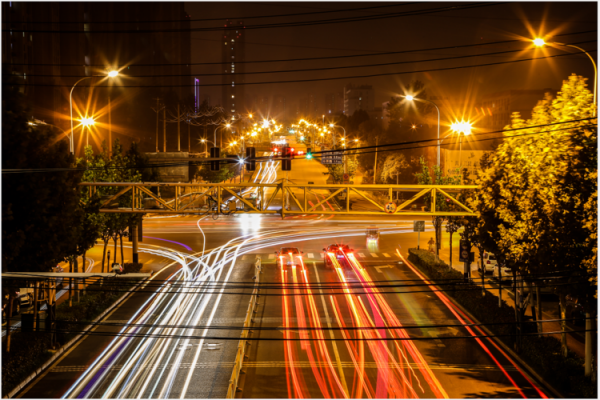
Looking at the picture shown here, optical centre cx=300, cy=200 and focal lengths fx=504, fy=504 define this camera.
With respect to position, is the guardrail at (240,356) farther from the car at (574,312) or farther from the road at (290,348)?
the car at (574,312)

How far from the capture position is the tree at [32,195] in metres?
13.9

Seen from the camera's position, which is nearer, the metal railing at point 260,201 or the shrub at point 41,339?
the shrub at point 41,339

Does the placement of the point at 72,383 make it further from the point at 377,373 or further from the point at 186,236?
the point at 186,236

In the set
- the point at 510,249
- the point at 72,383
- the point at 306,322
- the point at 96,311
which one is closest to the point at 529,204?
the point at 510,249

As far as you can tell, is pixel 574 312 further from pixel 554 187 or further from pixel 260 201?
pixel 260 201

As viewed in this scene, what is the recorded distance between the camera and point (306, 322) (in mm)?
19859

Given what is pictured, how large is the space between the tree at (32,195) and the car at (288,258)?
1504 centimetres

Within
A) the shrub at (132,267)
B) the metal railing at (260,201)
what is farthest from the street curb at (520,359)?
the shrub at (132,267)

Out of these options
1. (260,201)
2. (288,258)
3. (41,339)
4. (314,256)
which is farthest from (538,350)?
(314,256)

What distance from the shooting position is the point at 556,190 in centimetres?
1262

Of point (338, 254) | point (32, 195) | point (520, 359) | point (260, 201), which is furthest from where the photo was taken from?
point (338, 254)

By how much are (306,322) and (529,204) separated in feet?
31.8

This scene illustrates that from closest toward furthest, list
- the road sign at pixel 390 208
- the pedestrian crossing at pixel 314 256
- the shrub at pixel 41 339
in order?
the shrub at pixel 41 339, the road sign at pixel 390 208, the pedestrian crossing at pixel 314 256

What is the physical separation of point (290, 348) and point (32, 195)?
31.9 ft
